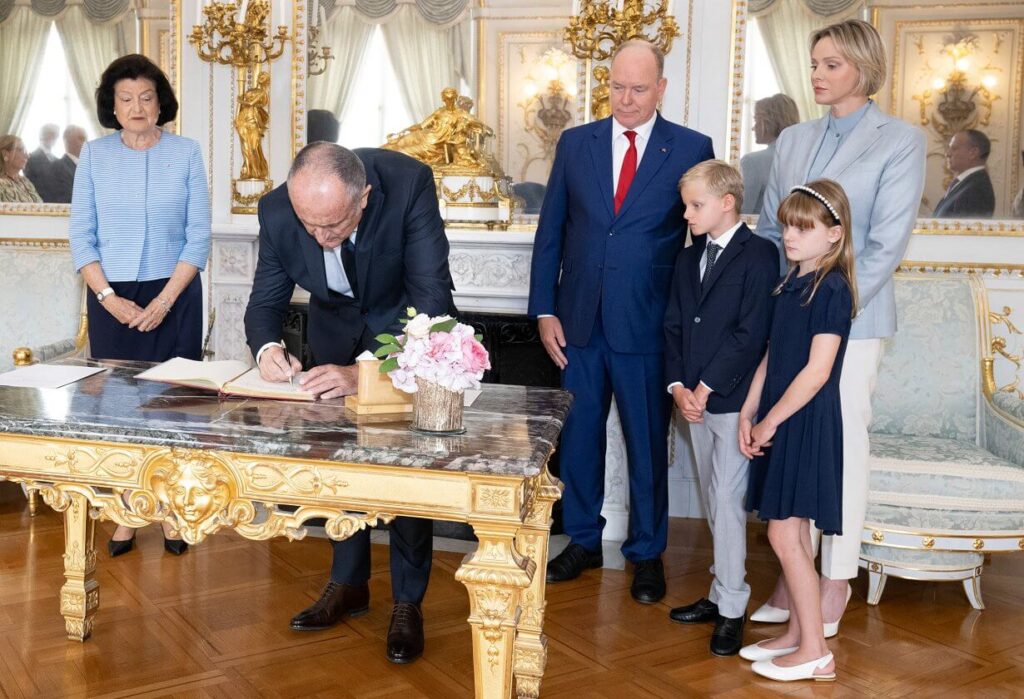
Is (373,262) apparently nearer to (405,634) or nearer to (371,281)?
(371,281)

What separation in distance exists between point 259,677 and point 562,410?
3.64ft

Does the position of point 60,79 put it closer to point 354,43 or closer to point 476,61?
point 354,43

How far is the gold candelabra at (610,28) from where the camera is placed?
4352 millimetres

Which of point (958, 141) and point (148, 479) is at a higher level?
point (958, 141)

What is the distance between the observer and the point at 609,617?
3.39 metres

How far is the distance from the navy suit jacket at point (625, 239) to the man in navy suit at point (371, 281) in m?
0.84

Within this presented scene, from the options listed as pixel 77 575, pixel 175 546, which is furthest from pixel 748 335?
pixel 175 546

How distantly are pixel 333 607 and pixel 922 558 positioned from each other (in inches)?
77.0

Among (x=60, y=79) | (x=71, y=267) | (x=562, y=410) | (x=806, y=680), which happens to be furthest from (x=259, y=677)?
(x=60, y=79)

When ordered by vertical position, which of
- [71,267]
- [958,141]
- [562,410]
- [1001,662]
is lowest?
[1001,662]

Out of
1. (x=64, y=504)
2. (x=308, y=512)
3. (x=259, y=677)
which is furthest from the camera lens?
(x=259, y=677)

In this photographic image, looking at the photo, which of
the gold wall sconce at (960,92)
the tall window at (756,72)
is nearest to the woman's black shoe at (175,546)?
the tall window at (756,72)

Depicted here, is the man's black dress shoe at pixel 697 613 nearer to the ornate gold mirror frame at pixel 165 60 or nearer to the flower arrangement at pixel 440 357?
the flower arrangement at pixel 440 357

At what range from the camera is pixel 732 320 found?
3137 millimetres
